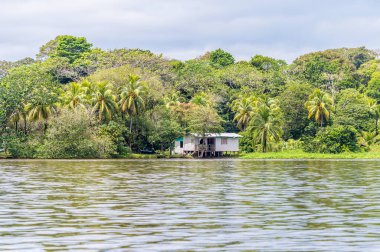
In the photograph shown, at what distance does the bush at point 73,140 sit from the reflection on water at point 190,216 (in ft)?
146

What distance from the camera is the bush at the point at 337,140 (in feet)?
298

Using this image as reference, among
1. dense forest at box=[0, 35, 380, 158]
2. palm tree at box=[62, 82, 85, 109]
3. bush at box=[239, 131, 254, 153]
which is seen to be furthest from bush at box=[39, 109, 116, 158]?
bush at box=[239, 131, 254, 153]

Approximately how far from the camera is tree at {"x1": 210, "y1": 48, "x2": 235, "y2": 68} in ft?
437

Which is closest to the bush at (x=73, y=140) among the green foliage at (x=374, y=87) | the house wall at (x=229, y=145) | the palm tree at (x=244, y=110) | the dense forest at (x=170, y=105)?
the dense forest at (x=170, y=105)

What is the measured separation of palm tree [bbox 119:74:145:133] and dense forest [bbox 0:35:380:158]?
→ 12 cm

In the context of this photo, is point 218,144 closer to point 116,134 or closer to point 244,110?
point 244,110

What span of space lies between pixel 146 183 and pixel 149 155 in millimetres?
49848

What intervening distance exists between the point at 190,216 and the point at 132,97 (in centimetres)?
6669

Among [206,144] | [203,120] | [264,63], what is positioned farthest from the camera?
[264,63]

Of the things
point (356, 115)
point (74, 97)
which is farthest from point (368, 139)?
point (74, 97)

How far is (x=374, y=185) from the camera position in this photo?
3766 centimetres

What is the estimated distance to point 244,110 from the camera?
10000 cm

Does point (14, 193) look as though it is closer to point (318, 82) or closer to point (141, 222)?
point (141, 222)

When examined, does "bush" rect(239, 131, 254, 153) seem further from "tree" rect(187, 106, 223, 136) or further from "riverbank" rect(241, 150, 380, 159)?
"riverbank" rect(241, 150, 380, 159)
